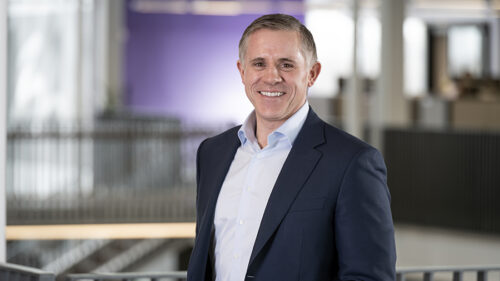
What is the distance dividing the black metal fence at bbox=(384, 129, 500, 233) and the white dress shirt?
28.1 feet

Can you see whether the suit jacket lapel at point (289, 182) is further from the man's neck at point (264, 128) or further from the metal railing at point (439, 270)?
the metal railing at point (439, 270)

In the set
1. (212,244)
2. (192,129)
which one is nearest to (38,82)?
(192,129)

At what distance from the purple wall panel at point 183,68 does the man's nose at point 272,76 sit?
54.6 ft

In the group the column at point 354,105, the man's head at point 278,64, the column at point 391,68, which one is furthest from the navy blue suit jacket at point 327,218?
the column at point 391,68

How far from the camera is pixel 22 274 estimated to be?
8.85 feet

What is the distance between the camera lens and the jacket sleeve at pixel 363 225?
1981 mm

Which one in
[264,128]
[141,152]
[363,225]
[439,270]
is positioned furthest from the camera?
[141,152]

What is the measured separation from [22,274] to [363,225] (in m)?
1.20

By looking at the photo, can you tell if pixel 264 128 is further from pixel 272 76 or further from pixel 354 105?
pixel 354 105

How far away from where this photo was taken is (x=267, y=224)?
207 centimetres

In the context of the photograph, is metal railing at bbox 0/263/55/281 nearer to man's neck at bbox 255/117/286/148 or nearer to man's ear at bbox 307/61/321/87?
man's neck at bbox 255/117/286/148

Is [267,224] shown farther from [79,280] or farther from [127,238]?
[127,238]

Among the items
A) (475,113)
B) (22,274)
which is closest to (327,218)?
(22,274)

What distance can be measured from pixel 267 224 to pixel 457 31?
1774cm
